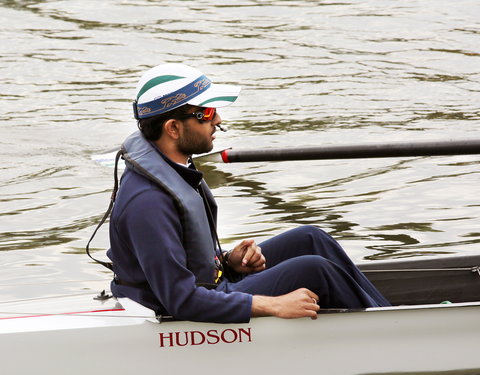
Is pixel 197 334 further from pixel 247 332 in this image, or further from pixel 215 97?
pixel 215 97

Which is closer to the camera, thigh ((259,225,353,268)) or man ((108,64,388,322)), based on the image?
man ((108,64,388,322))

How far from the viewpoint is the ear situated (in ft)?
11.9

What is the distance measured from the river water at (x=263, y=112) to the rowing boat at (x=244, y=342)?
5.86ft

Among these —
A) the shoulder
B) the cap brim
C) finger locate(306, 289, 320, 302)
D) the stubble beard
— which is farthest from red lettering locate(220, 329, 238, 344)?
the cap brim

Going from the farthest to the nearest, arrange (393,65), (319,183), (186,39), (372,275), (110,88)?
(186,39) → (393,65) → (110,88) → (319,183) → (372,275)

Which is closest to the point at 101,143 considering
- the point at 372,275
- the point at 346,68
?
the point at 346,68

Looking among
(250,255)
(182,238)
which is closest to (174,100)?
(182,238)

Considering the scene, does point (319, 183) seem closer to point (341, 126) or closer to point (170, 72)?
point (341, 126)

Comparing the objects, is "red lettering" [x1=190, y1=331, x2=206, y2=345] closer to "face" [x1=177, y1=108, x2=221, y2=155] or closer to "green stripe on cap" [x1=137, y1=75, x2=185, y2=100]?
"face" [x1=177, y1=108, x2=221, y2=155]

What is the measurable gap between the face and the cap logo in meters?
0.05

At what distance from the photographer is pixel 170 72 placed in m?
3.65

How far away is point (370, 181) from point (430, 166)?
1.98 feet

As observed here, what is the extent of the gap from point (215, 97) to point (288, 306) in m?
0.69

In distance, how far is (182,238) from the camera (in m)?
3.57
